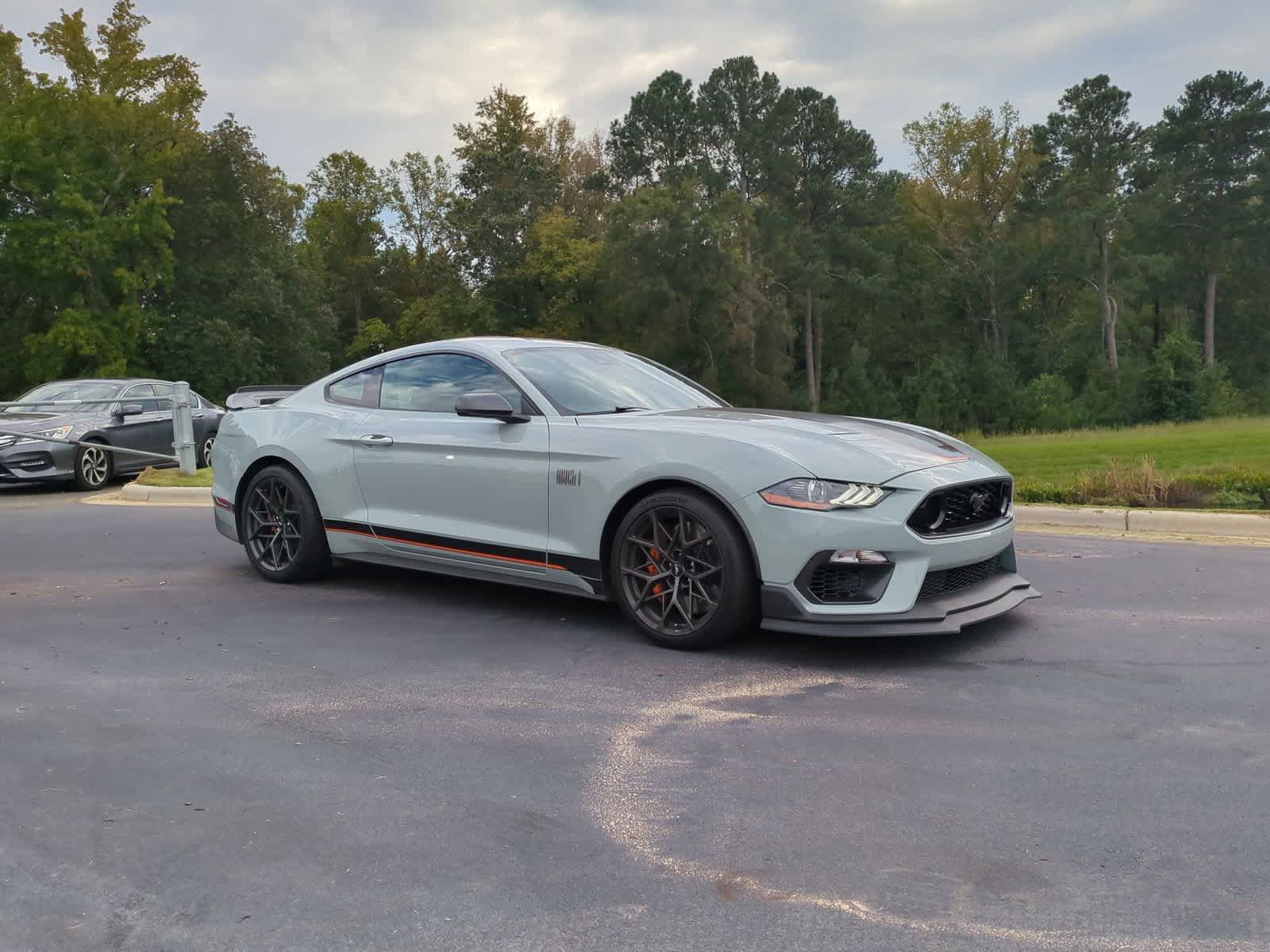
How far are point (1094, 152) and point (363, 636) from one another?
196 feet

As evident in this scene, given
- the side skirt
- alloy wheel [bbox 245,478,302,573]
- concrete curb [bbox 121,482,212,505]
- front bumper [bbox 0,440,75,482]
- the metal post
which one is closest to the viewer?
the side skirt

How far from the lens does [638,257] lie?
5538 cm

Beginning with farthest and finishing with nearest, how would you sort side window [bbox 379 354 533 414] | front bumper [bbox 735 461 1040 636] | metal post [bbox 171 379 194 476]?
metal post [bbox 171 379 194 476], side window [bbox 379 354 533 414], front bumper [bbox 735 461 1040 636]

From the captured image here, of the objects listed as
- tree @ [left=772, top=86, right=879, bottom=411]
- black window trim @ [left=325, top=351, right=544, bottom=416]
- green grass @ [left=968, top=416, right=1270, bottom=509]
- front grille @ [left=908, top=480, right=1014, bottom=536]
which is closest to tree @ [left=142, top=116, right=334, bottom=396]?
tree @ [left=772, top=86, right=879, bottom=411]

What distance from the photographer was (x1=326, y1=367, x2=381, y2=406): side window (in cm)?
684

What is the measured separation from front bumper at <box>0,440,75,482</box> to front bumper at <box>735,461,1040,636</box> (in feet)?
37.9

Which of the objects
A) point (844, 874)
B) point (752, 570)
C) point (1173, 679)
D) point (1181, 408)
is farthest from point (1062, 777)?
point (1181, 408)

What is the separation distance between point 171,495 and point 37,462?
2533mm

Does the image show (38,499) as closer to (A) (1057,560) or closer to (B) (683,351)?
(A) (1057,560)

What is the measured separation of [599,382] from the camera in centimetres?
632

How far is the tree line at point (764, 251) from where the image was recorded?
4834 centimetres

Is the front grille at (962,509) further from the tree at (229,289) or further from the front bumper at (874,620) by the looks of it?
the tree at (229,289)

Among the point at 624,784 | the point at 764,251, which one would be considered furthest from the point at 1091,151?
the point at 624,784

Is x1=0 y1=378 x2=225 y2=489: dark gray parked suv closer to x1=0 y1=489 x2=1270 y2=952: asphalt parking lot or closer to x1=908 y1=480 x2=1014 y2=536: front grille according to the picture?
x1=0 y1=489 x2=1270 y2=952: asphalt parking lot
